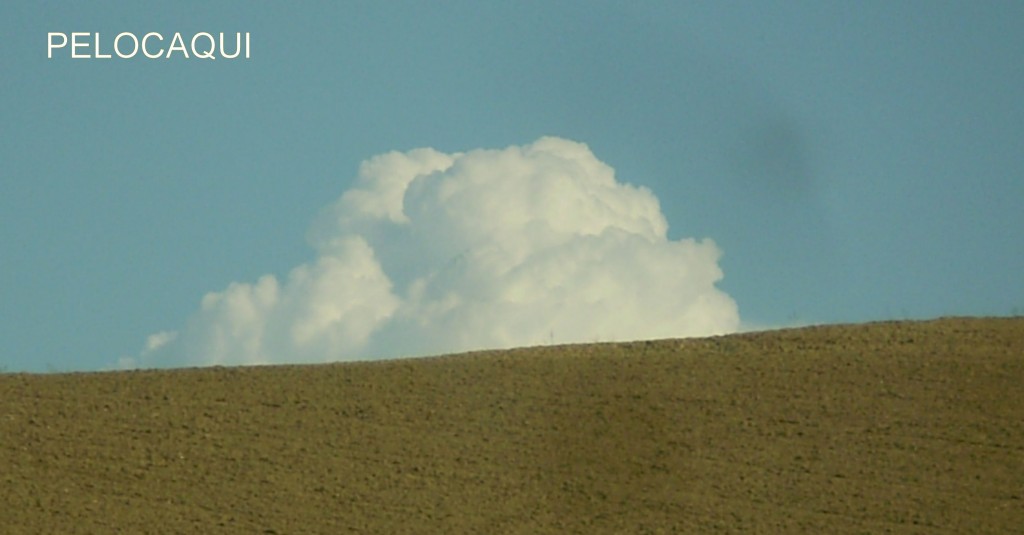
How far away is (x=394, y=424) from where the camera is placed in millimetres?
21750

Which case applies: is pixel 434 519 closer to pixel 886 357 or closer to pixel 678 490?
pixel 678 490

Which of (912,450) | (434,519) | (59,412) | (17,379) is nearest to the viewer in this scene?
(434,519)

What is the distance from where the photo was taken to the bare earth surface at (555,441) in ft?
64.1

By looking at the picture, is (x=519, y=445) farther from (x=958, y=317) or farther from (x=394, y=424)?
(x=958, y=317)

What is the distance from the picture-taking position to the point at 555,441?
21000 mm

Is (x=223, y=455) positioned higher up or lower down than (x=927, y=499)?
higher up

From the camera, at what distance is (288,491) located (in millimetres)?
20125

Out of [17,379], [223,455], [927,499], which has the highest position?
[17,379]

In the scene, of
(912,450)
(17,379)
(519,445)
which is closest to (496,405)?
(519,445)

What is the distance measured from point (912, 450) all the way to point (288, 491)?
775 cm

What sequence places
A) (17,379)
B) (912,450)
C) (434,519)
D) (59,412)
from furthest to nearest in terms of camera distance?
(17,379), (59,412), (912,450), (434,519)

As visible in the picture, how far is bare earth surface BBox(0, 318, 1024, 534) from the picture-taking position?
19.5 meters

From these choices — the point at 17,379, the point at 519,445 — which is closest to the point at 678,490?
the point at 519,445

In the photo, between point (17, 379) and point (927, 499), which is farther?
point (17, 379)
